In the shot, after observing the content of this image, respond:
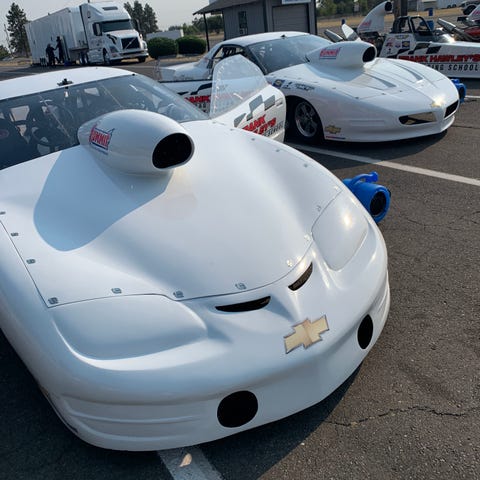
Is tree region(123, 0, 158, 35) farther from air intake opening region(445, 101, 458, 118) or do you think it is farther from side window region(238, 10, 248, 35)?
air intake opening region(445, 101, 458, 118)

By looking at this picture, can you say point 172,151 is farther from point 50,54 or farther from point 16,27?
point 16,27

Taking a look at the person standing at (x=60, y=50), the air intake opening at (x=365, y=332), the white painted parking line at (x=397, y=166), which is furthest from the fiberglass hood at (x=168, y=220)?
the person standing at (x=60, y=50)

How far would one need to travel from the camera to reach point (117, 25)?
27094 millimetres

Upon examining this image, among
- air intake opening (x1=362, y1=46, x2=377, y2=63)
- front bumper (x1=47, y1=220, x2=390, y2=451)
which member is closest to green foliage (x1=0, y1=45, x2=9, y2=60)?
air intake opening (x1=362, y1=46, x2=377, y2=63)

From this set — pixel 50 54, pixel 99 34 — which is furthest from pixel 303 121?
pixel 50 54

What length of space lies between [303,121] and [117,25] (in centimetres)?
2345

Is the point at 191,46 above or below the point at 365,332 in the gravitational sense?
below

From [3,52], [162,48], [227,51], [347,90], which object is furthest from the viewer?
[3,52]

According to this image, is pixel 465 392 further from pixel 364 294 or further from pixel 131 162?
pixel 131 162

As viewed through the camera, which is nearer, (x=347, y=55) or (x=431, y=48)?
(x=347, y=55)

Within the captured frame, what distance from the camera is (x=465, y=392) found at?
2.38 metres

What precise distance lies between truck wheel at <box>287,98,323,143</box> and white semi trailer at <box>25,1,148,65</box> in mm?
21669

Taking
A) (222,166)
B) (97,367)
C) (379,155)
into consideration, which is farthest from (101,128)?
(379,155)

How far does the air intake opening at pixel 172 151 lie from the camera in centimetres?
288
